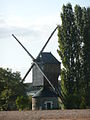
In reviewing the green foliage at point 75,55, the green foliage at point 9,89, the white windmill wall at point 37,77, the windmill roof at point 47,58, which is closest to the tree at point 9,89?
the green foliage at point 9,89

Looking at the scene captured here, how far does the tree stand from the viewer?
4637 cm

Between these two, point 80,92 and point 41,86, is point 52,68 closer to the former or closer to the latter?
point 41,86

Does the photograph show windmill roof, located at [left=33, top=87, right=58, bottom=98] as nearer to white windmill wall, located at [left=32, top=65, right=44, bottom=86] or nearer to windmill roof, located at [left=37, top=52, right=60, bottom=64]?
white windmill wall, located at [left=32, top=65, right=44, bottom=86]

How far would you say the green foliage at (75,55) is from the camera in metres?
43.7

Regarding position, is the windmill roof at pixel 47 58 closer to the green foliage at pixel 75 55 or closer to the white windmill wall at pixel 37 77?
the white windmill wall at pixel 37 77

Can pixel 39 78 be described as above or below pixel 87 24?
below

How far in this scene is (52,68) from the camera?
5294 centimetres

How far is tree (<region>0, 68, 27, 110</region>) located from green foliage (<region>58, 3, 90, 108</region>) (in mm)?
7873

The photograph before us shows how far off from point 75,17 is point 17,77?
13429mm

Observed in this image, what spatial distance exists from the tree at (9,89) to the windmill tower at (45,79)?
3095mm

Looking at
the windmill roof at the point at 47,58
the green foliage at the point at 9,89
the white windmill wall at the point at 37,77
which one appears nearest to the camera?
the green foliage at the point at 9,89

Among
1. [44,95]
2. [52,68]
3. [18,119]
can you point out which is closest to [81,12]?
[52,68]

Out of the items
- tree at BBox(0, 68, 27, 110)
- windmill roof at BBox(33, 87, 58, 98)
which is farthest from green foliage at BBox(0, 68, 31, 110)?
windmill roof at BBox(33, 87, 58, 98)

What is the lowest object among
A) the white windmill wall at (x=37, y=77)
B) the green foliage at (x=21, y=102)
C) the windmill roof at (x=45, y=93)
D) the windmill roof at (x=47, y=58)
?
the green foliage at (x=21, y=102)
